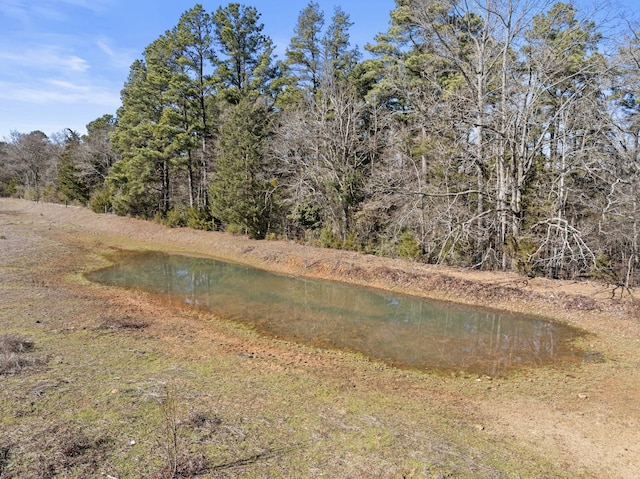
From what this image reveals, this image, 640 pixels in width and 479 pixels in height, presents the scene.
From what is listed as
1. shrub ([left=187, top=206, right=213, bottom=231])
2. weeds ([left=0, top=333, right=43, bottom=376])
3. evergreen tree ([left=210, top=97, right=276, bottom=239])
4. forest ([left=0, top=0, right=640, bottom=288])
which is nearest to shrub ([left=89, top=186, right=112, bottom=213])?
forest ([left=0, top=0, right=640, bottom=288])

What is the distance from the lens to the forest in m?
13.3

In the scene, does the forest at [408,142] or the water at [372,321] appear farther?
the forest at [408,142]

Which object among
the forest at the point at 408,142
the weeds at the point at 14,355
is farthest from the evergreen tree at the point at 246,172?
the weeds at the point at 14,355

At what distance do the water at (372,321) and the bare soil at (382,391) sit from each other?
657 mm

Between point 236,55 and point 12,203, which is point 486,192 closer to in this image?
point 236,55

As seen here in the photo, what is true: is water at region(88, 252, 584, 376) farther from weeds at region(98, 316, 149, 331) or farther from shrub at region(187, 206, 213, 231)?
shrub at region(187, 206, 213, 231)

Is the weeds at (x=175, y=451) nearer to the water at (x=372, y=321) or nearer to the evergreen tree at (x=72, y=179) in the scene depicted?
the water at (x=372, y=321)

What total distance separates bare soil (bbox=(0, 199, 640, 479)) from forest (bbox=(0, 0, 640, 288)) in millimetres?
2111

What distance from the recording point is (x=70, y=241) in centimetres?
2192

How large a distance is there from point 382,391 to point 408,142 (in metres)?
15.2

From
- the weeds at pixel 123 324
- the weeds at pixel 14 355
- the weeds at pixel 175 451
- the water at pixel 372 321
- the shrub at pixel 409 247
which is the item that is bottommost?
the water at pixel 372 321

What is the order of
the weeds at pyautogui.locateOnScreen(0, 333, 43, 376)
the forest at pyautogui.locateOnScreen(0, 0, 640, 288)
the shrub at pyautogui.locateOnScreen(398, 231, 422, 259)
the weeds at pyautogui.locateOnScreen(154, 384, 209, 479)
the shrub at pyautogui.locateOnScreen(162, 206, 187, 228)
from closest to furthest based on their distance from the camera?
the weeds at pyautogui.locateOnScreen(154, 384, 209, 479), the weeds at pyautogui.locateOnScreen(0, 333, 43, 376), the forest at pyautogui.locateOnScreen(0, 0, 640, 288), the shrub at pyautogui.locateOnScreen(398, 231, 422, 259), the shrub at pyautogui.locateOnScreen(162, 206, 187, 228)

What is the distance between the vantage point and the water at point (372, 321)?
8383mm

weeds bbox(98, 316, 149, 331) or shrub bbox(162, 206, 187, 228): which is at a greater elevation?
shrub bbox(162, 206, 187, 228)
